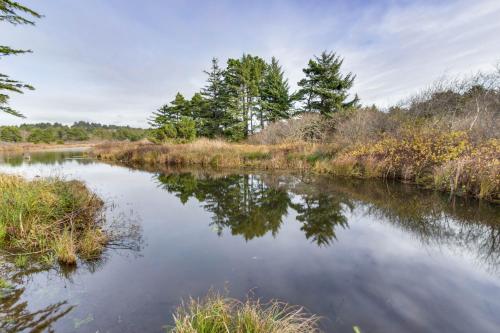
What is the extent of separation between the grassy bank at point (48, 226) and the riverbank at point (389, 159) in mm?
10613

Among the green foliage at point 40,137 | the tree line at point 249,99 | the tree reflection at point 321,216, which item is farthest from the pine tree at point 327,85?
the green foliage at point 40,137

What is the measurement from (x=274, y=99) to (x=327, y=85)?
7475 mm

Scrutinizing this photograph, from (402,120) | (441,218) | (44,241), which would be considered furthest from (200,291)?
(402,120)

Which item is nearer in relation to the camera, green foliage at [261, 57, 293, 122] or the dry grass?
the dry grass

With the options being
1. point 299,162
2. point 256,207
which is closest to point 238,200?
point 256,207

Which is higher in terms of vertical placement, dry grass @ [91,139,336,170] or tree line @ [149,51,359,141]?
tree line @ [149,51,359,141]

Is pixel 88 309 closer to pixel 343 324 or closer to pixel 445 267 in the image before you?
pixel 343 324

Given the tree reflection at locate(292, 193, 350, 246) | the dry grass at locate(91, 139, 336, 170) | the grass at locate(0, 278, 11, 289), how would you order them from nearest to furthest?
the grass at locate(0, 278, 11, 289) < the tree reflection at locate(292, 193, 350, 246) < the dry grass at locate(91, 139, 336, 170)

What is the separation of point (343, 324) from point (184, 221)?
16.7ft

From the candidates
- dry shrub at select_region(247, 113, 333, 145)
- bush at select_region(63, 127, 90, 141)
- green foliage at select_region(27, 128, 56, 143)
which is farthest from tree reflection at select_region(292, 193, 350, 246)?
bush at select_region(63, 127, 90, 141)

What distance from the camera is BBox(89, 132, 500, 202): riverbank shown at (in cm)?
794

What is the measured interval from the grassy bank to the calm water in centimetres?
31

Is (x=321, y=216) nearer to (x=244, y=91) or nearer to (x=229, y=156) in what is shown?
(x=229, y=156)

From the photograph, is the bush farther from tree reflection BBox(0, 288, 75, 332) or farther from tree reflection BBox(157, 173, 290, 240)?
tree reflection BBox(0, 288, 75, 332)
